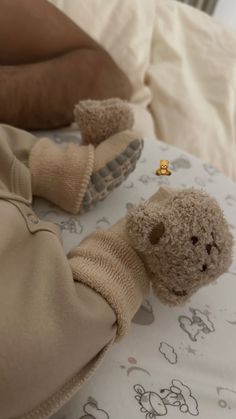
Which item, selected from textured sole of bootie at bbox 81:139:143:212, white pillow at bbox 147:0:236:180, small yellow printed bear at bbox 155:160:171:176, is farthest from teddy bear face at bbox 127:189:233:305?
A: white pillow at bbox 147:0:236:180

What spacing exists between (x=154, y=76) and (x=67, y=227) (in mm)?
574

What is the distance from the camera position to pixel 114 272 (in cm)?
53

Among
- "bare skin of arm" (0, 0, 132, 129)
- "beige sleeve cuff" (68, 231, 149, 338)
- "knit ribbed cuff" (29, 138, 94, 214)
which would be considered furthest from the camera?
"bare skin of arm" (0, 0, 132, 129)

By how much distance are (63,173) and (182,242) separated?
0.24 m

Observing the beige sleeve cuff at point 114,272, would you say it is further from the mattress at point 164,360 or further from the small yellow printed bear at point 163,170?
the small yellow printed bear at point 163,170

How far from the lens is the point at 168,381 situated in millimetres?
A: 539

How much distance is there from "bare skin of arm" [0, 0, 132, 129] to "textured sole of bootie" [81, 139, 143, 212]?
226 millimetres

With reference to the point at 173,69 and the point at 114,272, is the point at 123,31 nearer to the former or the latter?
the point at 173,69

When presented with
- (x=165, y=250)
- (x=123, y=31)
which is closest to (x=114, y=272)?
(x=165, y=250)

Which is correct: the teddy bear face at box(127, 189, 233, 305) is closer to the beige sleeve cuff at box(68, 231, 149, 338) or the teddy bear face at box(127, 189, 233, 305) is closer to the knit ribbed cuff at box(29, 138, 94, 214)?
the beige sleeve cuff at box(68, 231, 149, 338)

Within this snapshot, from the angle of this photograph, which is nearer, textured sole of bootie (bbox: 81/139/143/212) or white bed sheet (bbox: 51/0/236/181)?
textured sole of bootie (bbox: 81/139/143/212)

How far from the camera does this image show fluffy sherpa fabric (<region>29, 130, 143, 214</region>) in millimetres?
670

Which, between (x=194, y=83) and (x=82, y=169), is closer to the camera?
(x=82, y=169)

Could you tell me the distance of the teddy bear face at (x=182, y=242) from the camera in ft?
1.70
